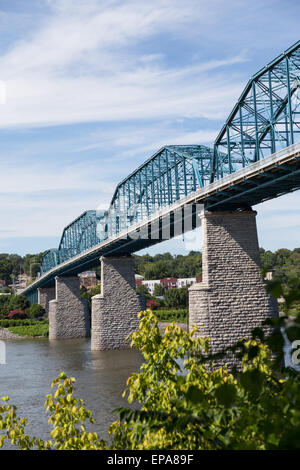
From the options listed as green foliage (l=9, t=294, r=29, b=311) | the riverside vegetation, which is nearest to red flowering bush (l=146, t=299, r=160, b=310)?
green foliage (l=9, t=294, r=29, b=311)

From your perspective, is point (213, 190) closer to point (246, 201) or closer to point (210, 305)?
point (246, 201)

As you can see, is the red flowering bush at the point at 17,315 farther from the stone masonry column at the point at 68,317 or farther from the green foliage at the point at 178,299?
the green foliage at the point at 178,299

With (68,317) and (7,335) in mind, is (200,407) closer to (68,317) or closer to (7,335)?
(68,317)

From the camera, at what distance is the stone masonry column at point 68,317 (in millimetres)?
71688

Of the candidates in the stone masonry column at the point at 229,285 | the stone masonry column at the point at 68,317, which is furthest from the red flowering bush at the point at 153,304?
the stone masonry column at the point at 229,285

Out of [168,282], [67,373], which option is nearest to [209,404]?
[67,373]

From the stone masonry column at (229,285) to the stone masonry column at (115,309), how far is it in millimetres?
22707

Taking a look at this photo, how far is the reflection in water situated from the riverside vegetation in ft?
41.9

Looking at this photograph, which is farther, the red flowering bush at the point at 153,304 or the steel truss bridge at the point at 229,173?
the red flowering bush at the point at 153,304

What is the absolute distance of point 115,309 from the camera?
5456 centimetres

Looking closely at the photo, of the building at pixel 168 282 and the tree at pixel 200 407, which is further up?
the building at pixel 168 282

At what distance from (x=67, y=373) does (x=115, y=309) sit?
Result: 16.6m

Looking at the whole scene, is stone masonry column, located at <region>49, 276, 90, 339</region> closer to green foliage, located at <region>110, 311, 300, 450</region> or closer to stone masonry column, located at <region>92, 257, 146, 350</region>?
stone masonry column, located at <region>92, 257, 146, 350</region>
